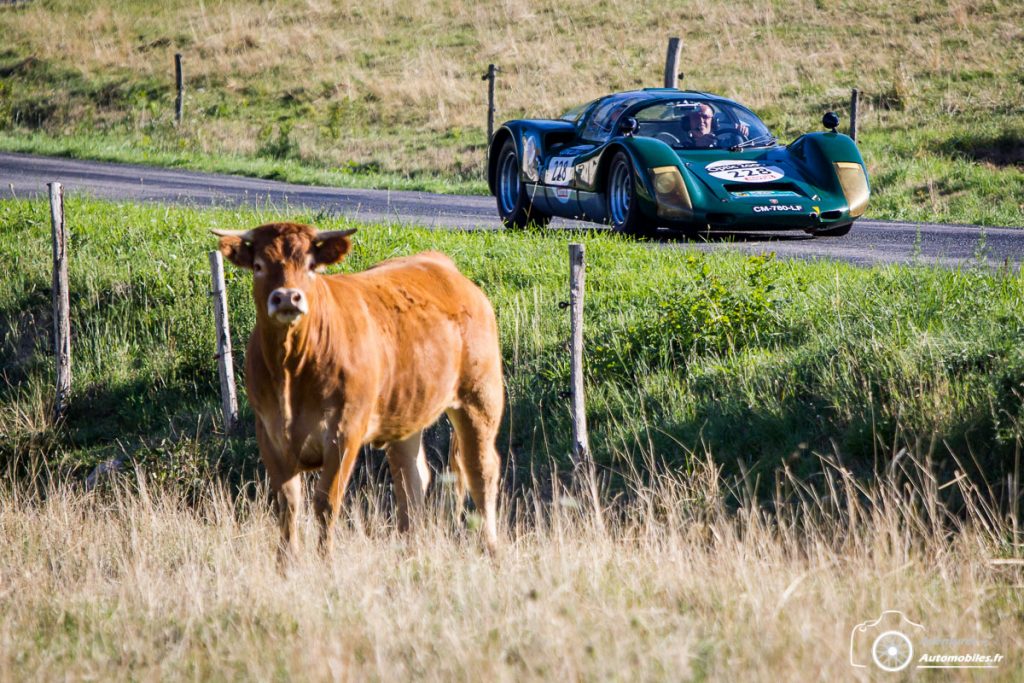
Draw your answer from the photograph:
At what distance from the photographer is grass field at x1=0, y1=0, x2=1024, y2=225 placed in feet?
64.3

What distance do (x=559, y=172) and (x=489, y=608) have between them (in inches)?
327

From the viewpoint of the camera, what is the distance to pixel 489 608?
4.48m

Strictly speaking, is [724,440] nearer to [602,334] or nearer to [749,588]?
[602,334]

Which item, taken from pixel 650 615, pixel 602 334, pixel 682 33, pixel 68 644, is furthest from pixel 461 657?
pixel 682 33

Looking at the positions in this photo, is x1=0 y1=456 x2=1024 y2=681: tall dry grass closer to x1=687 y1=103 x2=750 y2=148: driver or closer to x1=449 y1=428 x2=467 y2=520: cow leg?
x1=449 y1=428 x2=467 y2=520: cow leg

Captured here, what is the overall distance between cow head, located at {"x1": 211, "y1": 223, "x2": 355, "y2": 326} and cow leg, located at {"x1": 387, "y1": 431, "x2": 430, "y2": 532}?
4.80 ft

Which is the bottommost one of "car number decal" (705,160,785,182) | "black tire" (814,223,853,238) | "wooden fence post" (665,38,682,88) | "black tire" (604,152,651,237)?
"black tire" (814,223,853,238)

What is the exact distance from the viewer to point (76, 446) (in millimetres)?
9625

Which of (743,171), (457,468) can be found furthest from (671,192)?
(457,468)

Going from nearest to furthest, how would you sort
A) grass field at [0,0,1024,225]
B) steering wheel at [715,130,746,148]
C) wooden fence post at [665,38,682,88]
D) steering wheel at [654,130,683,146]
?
steering wheel at [654,130,683,146], steering wheel at [715,130,746,148], grass field at [0,0,1024,225], wooden fence post at [665,38,682,88]

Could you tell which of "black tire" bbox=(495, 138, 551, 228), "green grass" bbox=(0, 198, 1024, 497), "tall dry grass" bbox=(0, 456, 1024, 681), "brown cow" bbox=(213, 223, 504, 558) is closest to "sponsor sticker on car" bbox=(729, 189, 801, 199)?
"green grass" bbox=(0, 198, 1024, 497)

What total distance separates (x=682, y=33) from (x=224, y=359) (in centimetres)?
2622

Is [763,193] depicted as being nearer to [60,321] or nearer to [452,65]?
[60,321]

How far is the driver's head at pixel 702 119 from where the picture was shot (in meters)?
11.8
